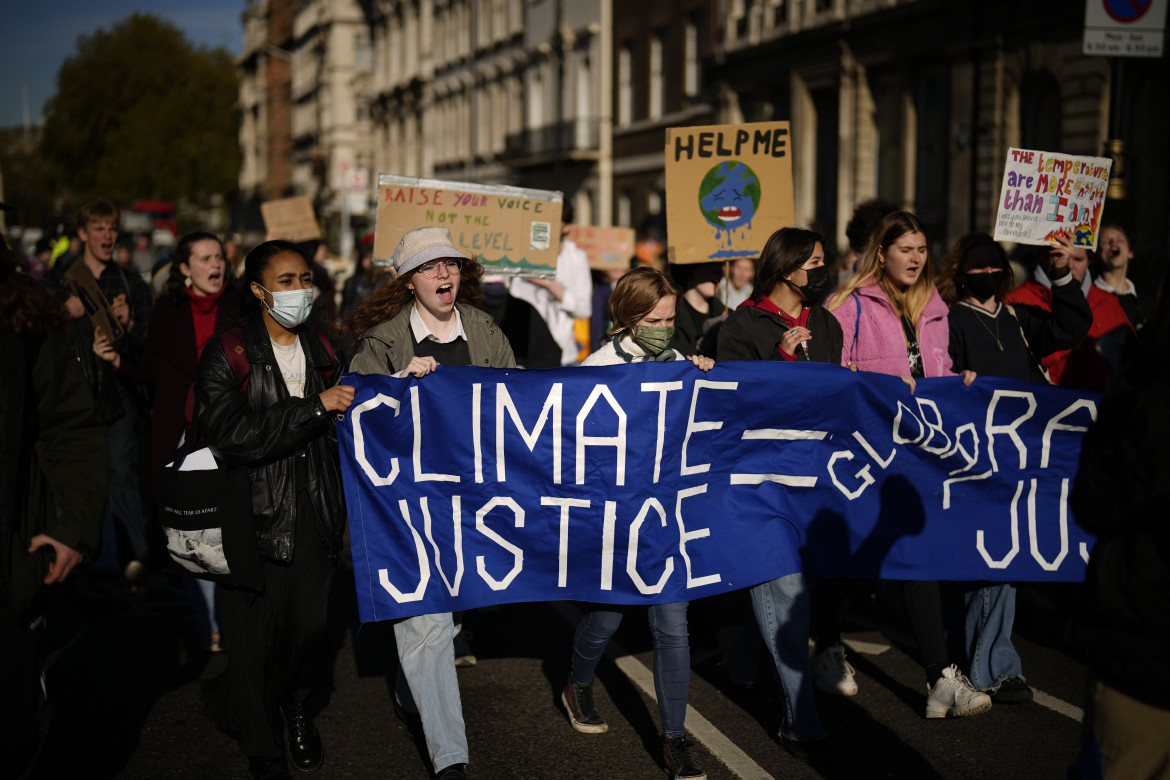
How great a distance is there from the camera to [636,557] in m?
4.67

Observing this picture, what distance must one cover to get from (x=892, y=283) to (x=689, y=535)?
1558 millimetres

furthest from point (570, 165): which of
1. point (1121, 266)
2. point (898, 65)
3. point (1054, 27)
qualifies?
point (1121, 266)

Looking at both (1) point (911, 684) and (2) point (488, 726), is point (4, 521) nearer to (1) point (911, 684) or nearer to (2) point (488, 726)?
(2) point (488, 726)

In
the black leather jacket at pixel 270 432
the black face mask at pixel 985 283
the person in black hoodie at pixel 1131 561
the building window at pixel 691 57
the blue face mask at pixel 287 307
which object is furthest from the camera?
the building window at pixel 691 57

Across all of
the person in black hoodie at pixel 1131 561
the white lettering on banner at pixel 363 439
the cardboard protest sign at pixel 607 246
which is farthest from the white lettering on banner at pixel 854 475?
the cardboard protest sign at pixel 607 246

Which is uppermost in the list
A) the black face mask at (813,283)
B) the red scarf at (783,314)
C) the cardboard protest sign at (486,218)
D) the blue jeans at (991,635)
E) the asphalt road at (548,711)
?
the cardboard protest sign at (486,218)

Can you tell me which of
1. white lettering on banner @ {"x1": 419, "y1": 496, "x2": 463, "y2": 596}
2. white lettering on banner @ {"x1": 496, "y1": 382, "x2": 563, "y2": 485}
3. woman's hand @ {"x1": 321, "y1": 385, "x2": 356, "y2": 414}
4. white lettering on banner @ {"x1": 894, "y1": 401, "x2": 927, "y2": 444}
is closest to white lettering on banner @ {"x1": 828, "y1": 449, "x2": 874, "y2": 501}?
white lettering on banner @ {"x1": 894, "y1": 401, "x2": 927, "y2": 444}

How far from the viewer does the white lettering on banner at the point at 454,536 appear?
4.63 metres

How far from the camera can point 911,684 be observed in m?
5.50

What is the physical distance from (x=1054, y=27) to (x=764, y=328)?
17.6 metres

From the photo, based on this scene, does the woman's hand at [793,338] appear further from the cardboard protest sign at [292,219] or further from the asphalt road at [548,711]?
the cardboard protest sign at [292,219]

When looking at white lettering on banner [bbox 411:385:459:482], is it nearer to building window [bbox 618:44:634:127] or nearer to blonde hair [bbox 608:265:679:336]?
blonde hair [bbox 608:265:679:336]

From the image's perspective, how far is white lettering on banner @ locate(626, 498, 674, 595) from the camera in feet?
15.2

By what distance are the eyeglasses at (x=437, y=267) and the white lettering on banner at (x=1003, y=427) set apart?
2.24 m
